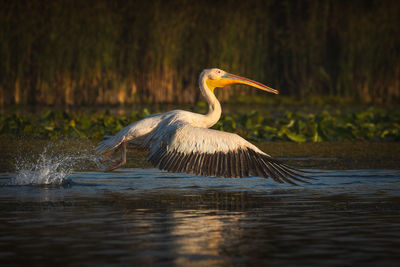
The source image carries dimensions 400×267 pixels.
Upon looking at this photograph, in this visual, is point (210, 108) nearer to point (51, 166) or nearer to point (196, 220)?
point (51, 166)

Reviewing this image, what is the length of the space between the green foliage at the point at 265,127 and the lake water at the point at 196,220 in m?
4.06

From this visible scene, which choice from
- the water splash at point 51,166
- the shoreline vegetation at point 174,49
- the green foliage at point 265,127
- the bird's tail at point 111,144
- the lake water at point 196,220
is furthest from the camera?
the shoreline vegetation at point 174,49

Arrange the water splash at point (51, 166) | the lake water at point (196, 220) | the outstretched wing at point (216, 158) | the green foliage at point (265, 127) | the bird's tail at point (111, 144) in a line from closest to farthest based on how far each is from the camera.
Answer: the lake water at point (196, 220)
the outstretched wing at point (216, 158)
the water splash at point (51, 166)
the bird's tail at point (111, 144)
the green foliage at point (265, 127)

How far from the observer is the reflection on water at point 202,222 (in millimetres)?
4121

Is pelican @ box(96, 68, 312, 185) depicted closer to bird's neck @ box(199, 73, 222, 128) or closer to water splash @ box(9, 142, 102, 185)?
bird's neck @ box(199, 73, 222, 128)

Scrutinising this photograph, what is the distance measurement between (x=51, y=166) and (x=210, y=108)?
5.73ft

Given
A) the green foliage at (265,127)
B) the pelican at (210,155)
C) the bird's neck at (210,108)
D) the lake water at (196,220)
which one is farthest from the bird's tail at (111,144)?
the green foliage at (265,127)

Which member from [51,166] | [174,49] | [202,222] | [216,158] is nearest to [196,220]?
[202,222]

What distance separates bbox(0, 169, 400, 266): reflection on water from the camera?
13.5 feet

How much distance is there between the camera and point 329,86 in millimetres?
21328

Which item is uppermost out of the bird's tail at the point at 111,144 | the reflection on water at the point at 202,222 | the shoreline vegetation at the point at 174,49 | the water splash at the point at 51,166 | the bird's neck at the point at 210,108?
the shoreline vegetation at the point at 174,49

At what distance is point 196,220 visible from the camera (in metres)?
5.23

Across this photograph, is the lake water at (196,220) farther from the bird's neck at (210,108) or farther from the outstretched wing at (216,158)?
the bird's neck at (210,108)

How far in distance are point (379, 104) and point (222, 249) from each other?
15.4 m
